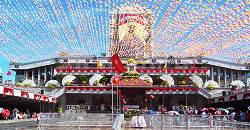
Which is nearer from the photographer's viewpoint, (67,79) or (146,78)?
(67,79)

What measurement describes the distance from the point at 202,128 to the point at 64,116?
42.6 ft

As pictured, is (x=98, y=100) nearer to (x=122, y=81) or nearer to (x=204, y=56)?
(x=122, y=81)

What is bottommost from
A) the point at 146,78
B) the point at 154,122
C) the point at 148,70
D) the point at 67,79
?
the point at 154,122

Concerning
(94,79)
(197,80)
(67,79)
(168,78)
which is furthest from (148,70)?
(67,79)

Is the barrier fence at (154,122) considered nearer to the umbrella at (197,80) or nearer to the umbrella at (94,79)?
the umbrella at (94,79)

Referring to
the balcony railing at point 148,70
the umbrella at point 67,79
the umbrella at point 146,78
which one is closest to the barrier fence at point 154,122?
the umbrella at point 146,78

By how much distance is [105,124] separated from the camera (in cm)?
2770

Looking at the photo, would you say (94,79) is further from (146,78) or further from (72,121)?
(72,121)

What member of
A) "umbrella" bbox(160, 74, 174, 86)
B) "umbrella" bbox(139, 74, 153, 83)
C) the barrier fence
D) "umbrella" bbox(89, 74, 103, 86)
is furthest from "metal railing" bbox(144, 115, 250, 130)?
"umbrella" bbox(160, 74, 174, 86)

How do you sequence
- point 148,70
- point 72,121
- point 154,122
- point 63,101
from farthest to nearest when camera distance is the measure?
point 148,70 < point 63,101 < point 72,121 < point 154,122

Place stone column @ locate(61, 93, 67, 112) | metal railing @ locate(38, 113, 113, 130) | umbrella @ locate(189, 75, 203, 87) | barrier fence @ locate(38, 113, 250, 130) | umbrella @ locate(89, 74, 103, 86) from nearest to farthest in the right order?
1. barrier fence @ locate(38, 113, 250, 130)
2. metal railing @ locate(38, 113, 113, 130)
3. umbrella @ locate(189, 75, 203, 87)
4. umbrella @ locate(89, 74, 103, 86)
5. stone column @ locate(61, 93, 67, 112)

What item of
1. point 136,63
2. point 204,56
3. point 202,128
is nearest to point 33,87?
point 136,63

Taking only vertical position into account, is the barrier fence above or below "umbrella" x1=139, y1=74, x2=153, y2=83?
below

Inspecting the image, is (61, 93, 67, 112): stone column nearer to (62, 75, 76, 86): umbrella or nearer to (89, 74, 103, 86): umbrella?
(62, 75, 76, 86): umbrella
